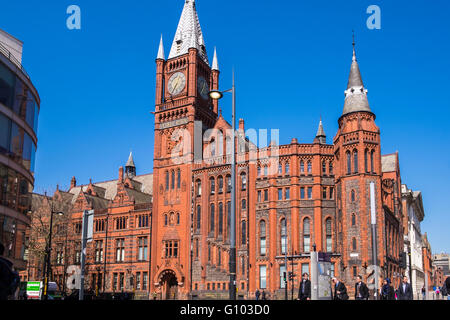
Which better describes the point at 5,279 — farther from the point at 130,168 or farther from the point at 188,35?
the point at 130,168

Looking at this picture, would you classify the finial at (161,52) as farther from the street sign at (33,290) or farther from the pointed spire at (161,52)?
the street sign at (33,290)

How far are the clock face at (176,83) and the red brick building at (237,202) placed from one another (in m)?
0.16

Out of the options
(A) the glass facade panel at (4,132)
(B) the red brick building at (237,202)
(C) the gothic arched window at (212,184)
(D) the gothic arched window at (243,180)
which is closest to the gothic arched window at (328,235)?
(B) the red brick building at (237,202)

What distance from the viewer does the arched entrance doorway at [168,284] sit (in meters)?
64.9

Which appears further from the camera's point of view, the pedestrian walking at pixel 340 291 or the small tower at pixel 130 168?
the small tower at pixel 130 168

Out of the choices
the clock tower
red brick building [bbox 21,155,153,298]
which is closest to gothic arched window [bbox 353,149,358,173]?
the clock tower

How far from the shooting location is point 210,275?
199 feet

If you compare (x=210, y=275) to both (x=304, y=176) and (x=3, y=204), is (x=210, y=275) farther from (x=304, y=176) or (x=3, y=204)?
(x=3, y=204)

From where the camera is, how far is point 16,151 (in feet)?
109

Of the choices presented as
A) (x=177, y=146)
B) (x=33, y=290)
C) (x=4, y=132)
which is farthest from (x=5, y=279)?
(x=177, y=146)

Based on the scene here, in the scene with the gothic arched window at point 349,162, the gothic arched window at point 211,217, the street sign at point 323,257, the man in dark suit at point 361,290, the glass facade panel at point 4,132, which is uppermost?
the gothic arched window at point 349,162

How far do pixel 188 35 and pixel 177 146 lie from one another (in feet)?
56.7

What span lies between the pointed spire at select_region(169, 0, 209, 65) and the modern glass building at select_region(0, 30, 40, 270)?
37.2 m

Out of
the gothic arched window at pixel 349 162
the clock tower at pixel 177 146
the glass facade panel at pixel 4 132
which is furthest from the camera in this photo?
the clock tower at pixel 177 146
